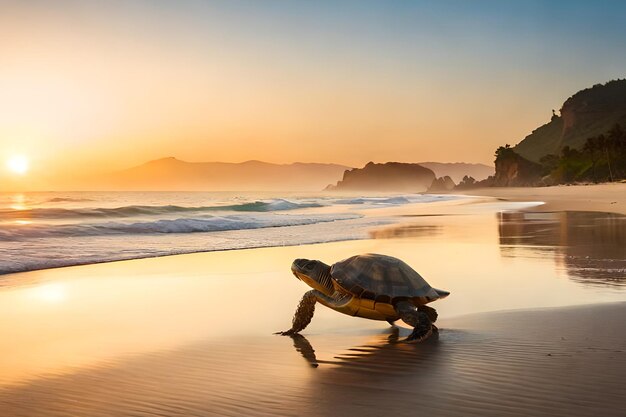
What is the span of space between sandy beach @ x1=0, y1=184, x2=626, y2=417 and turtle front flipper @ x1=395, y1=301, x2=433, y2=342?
13 cm

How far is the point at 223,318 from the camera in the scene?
24.6 feet

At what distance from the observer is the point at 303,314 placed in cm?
654

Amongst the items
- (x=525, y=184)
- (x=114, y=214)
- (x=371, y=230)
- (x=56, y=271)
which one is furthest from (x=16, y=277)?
(x=525, y=184)

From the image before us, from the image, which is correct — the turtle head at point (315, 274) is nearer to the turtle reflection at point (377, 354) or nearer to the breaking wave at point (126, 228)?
the turtle reflection at point (377, 354)

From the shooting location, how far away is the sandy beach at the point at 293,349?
428cm

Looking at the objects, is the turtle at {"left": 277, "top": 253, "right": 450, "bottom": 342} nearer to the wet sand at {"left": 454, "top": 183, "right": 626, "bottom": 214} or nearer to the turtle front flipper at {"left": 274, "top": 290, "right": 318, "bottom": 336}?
the turtle front flipper at {"left": 274, "top": 290, "right": 318, "bottom": 336}

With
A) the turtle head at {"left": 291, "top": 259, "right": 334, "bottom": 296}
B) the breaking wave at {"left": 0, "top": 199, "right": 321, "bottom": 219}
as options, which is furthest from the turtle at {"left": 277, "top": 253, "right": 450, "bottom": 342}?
the breaking wave at {"left": 0, "top": 199, "right": 321, "bottom": 219}

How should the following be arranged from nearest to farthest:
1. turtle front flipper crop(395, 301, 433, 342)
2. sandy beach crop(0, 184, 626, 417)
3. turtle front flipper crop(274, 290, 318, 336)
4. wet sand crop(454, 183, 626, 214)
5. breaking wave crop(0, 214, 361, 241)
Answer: sandy beach crop(0, 184, 626, 417) < turtle front flipper crop(395, 301, 433, 342) < turtle front flipper crop(274, 290, 318, 336) < breaking wave crop(0, 214, 361, 241) < wet sand crop(454, 183, 626, 214)

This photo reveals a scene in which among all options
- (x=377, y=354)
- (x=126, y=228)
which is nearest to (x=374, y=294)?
(x=377, y=354)

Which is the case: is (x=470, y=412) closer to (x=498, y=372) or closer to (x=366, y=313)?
(x=498, y=372)

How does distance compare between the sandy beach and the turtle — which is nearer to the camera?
the sandy beach

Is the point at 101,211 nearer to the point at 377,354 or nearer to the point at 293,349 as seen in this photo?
the point at 293,349

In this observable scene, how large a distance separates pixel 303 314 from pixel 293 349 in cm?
69

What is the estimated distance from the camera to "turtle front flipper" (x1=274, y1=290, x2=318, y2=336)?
6.52 m
